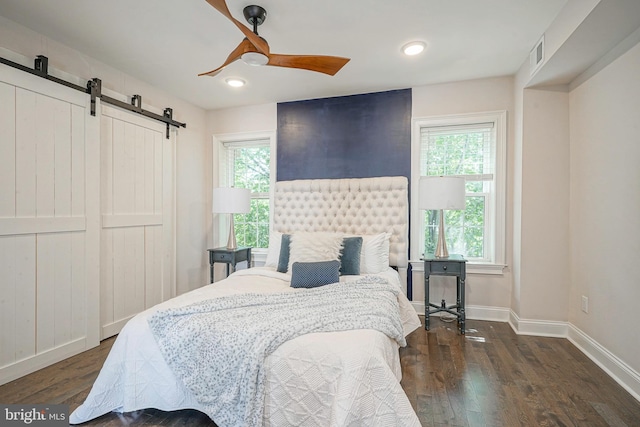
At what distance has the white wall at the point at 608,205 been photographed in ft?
6.91

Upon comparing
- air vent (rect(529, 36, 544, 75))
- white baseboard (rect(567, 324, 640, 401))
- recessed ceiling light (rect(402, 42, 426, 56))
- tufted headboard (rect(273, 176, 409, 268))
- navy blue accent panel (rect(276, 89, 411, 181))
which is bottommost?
white baseboard (rect(567, 324, 640, 401))

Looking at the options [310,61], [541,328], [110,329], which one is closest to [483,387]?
[541,328]

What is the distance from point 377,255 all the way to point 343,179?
105 cm

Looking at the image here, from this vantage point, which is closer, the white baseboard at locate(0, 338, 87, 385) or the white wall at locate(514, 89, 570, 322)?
the white baseboard at locate(0, 338, 87, 385)

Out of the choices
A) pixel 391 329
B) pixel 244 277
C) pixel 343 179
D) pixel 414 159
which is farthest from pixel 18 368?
pixel 414 159

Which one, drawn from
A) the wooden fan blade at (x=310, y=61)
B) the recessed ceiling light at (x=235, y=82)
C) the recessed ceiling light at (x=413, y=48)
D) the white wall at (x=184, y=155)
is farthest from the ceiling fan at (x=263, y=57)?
the white wall at (x=184, y=155)

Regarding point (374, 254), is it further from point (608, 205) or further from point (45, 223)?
point (45, 223)

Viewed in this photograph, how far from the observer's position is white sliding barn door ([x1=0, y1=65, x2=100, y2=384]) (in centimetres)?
223

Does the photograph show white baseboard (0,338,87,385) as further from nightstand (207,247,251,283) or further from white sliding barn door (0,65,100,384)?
nightstand (207,247,251,283)

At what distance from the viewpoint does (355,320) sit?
5.69ft

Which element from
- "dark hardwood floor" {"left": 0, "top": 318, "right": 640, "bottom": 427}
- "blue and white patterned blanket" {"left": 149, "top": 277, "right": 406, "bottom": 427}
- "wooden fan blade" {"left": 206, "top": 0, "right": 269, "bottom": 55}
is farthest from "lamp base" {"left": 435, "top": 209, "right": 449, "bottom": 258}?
"wooden fan blade" {"left": 206, "top": 0, "right": 269, "bottom": 55}

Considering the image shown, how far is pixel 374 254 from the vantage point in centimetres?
318

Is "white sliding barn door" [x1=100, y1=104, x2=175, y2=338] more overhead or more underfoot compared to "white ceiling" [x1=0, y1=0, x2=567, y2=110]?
more underfoot

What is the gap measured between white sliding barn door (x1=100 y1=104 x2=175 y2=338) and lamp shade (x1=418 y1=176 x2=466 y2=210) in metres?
2.96
